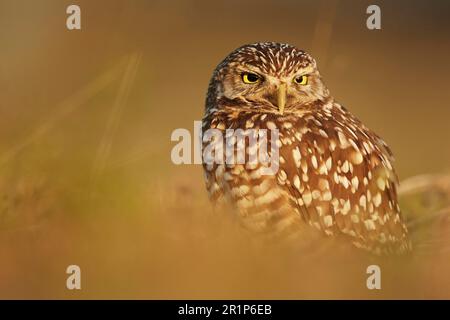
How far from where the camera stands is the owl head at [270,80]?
447cm

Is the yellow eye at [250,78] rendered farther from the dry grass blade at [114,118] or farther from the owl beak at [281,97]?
the dry grass blade at [114,118]

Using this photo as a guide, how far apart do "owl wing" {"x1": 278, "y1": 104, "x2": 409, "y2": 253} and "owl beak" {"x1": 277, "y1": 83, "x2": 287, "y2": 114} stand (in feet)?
0.32

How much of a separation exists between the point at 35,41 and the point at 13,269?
4234 millimetres

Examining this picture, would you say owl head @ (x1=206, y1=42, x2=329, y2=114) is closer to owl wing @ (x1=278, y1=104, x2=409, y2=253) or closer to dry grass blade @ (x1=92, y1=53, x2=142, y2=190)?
owl wing @ (x1=278, y1=104, x2=409, y2=253)

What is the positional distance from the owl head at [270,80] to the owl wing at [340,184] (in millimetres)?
144

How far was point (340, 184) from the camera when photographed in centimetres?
434

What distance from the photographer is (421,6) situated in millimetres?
11117

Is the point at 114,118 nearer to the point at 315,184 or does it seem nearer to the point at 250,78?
the point at 250,78

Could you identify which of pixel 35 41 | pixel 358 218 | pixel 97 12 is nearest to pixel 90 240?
pixel 358 218

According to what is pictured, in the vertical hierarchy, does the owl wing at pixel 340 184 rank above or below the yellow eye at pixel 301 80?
below

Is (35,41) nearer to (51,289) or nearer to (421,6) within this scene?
(51,289)

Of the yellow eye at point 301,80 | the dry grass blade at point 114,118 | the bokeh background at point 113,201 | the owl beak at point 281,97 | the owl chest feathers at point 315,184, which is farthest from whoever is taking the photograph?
the yellow eye at point 301,80

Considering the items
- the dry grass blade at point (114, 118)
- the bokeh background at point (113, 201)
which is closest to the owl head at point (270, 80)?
the bokeh background at point (113, 201)

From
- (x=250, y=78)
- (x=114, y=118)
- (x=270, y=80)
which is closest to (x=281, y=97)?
(x=270, y=80)
